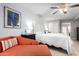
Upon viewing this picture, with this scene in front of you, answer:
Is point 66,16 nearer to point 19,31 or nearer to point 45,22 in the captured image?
point 45,22

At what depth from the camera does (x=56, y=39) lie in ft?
7.38

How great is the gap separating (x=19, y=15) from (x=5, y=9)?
31cm

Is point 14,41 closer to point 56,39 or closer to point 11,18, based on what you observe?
point 11,18

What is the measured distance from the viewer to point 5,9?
201 cm

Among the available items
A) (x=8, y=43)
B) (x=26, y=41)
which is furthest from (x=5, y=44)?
(x=26, y=41)

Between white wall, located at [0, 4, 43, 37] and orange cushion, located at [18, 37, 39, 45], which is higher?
white wall, located at [0, 4, 43, 37]

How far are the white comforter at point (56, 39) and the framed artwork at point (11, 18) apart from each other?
551 mm

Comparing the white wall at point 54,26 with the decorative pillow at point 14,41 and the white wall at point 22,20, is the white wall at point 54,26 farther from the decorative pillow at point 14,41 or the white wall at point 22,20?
the decorative pillow at point 14,41

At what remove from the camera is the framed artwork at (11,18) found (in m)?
2.03

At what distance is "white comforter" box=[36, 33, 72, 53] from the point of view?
6.89 feet

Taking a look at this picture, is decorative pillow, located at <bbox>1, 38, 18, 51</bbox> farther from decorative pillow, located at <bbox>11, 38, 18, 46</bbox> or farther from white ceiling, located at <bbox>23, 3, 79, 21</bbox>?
white ceiling, located at <bbox>23, 3, 79, 21</bbox>

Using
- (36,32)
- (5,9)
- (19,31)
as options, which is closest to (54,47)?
(36,32)

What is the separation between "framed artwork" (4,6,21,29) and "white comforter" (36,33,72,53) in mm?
551

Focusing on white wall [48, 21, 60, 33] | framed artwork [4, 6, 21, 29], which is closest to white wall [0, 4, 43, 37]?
framed artwork [4, 6, 21, 29]
